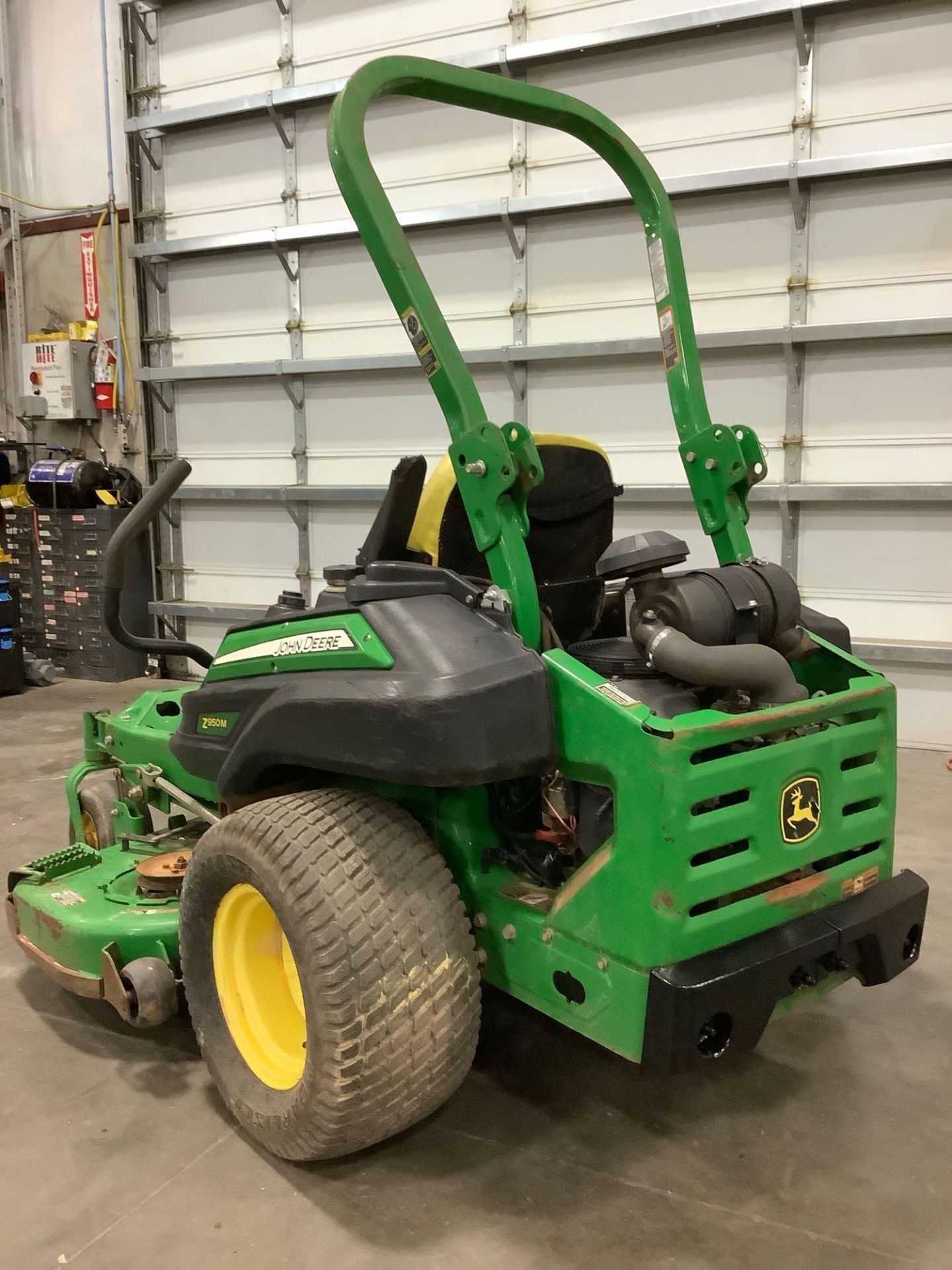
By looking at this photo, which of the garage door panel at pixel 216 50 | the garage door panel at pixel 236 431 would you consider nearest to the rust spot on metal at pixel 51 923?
the garage door panel at pixel 236 431

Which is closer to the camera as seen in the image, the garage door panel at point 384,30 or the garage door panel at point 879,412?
the garage door panel at point 879,412

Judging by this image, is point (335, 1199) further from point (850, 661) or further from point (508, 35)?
point (508, 35)

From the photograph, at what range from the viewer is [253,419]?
7449 mm

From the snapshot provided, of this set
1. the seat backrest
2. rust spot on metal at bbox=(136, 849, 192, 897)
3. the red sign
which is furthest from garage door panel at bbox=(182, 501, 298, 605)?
the seat backrest

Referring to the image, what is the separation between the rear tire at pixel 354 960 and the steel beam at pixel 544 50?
4.12 meters

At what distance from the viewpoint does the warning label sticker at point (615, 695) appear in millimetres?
1785

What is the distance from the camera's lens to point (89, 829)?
11.5 feet

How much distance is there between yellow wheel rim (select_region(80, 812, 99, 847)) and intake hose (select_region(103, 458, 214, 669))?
754 mm

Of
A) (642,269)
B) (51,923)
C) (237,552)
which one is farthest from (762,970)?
(237,552)

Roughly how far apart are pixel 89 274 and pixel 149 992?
713cm

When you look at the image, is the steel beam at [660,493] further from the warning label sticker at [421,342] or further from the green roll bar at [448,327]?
the warning label sticker at [421,342]

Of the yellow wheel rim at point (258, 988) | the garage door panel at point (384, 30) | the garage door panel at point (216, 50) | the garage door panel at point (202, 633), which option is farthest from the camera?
the garage door panel at point (202, 633)

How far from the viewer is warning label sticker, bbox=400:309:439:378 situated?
1967mm

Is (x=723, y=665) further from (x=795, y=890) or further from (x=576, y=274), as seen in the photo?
(x=576, y=274)
